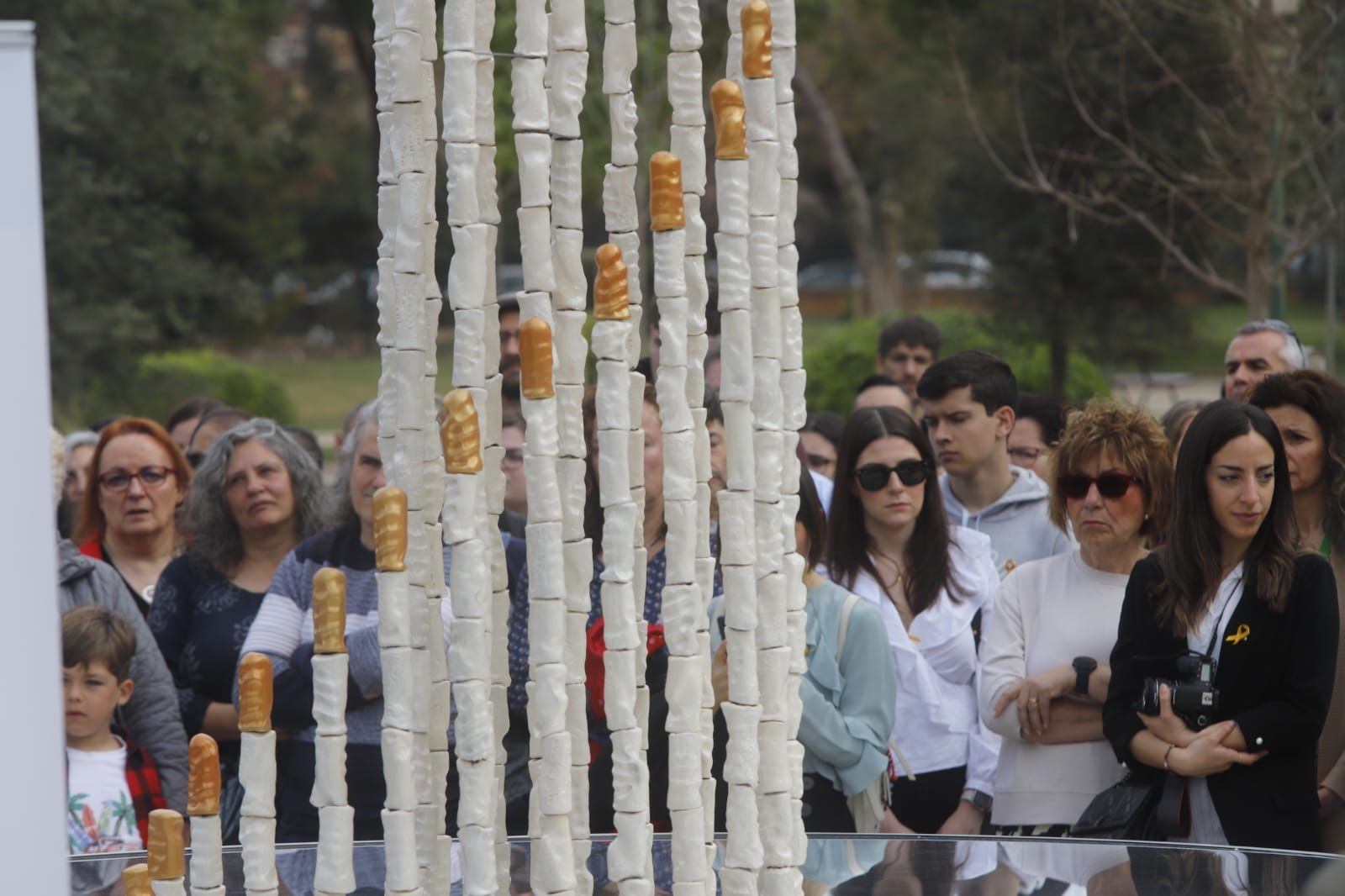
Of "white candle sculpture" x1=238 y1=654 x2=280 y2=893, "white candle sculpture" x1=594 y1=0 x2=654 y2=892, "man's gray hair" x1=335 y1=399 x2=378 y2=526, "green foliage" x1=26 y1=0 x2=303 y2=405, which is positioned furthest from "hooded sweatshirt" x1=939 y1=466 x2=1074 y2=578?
"green foliage" x1=26 y1=0 x2=303 y2=405

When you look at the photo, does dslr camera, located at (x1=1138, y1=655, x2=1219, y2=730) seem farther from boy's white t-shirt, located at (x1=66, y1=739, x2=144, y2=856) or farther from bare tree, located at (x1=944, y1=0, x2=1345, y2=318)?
bare tree, located at (x1=944, y1=0, x2=1345, y2=318)

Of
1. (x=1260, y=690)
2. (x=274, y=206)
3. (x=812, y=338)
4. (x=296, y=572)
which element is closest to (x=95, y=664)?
(x=296, y=572)

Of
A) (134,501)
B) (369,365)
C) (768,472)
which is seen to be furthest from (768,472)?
(369,365)

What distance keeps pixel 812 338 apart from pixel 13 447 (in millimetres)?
21907

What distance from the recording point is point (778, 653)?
149cm

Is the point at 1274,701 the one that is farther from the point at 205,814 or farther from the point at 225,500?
the point at 225,500

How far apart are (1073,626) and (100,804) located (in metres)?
1.98

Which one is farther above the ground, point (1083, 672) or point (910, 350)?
point (910, 350)

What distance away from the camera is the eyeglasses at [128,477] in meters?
4.31

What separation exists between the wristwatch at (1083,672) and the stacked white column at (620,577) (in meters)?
2.03

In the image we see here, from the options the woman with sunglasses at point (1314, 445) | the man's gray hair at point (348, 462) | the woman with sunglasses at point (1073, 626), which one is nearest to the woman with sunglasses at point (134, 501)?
the man's gray hair at point (348, 462)

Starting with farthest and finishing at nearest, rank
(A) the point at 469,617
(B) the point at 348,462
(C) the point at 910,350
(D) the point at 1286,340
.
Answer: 1. (C) the point at 910,350
2. (D) the point at 1286,340
3. (B) the point at 348,462
4. (A) the point at 469,617

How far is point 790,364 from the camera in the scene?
152cm

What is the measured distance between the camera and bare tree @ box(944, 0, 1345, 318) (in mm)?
8258
